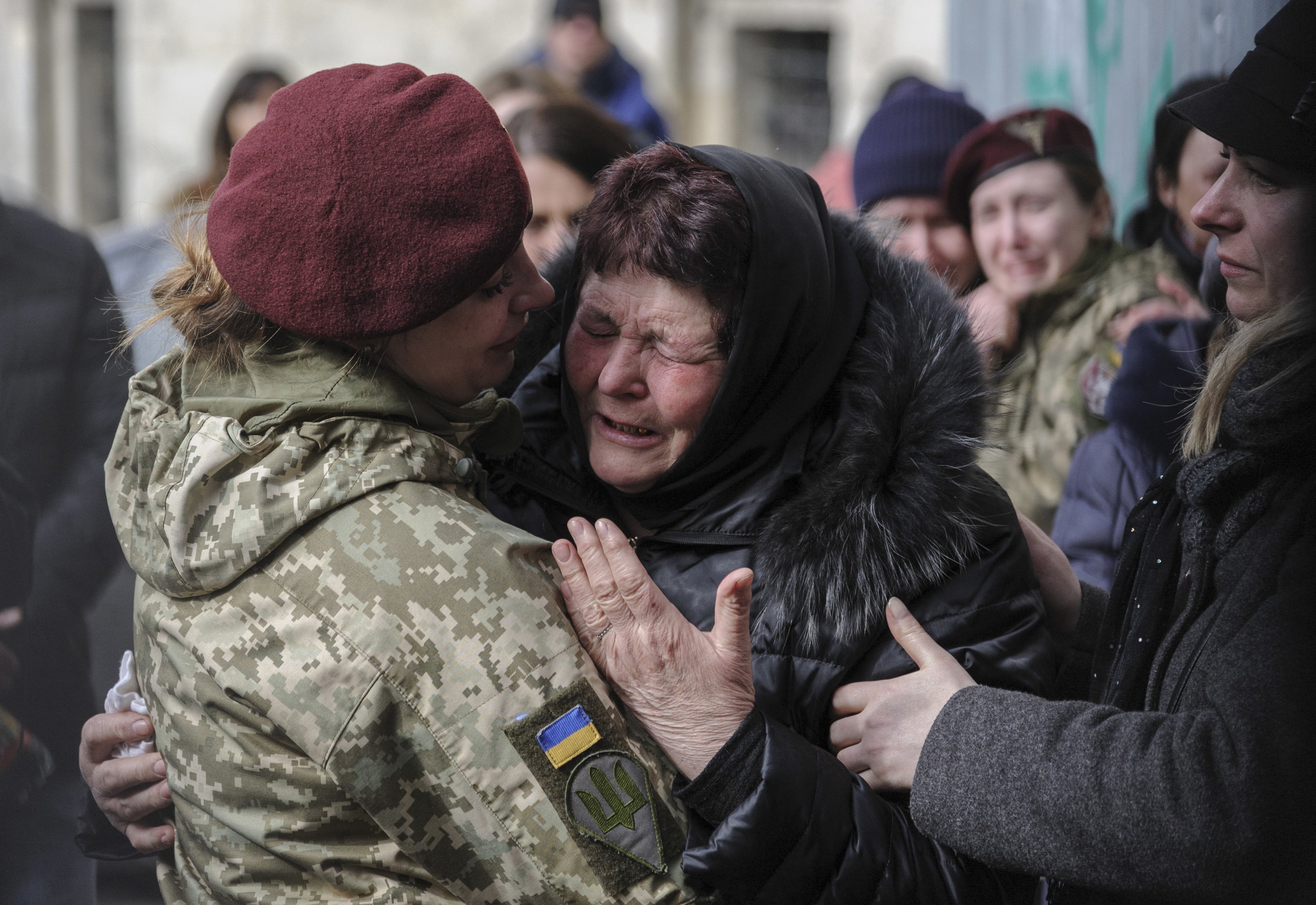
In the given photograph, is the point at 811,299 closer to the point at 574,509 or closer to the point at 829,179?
the point at 574,509

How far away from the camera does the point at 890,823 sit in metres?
1.73

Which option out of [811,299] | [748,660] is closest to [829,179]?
[811,299]

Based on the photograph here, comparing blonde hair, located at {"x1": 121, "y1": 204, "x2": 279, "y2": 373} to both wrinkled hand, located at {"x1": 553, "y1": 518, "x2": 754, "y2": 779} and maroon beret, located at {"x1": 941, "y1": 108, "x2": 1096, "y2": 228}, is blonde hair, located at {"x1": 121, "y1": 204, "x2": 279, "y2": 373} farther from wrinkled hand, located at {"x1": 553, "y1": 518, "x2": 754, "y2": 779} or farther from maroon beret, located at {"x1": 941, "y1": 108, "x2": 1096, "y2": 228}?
maroon beret, located at {"x1": 941, "y1": 108, "x2": 1096, "y2": 228}

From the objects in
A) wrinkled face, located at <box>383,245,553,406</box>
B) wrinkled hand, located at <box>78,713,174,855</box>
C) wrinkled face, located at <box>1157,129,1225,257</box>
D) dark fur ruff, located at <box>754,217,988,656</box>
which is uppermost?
wrinkled face, located at <box>1157,129,1225,257</box>

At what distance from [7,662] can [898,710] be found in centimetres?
151

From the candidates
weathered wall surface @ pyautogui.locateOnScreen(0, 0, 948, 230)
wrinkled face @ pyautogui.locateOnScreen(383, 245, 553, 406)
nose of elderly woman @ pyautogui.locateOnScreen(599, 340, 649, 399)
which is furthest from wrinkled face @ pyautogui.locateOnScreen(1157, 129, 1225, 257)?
weathered wall surface @ pyautogui.locateOnScreen(0, 0, 948, 230)

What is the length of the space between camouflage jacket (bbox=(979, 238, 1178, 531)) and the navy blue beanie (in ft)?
2.73

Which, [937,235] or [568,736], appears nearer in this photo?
[568,736]

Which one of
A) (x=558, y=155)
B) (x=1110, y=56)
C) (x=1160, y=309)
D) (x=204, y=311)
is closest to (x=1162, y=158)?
(x=1160, y=309)

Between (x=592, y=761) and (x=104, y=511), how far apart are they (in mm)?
1150

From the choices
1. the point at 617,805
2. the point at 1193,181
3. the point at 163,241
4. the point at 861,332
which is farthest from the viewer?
the point at 1193,181

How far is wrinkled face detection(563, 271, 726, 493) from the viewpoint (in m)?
2.04

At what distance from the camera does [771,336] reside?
78.2 inches

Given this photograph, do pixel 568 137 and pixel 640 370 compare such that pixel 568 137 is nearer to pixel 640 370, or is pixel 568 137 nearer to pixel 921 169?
pixel 921 169
